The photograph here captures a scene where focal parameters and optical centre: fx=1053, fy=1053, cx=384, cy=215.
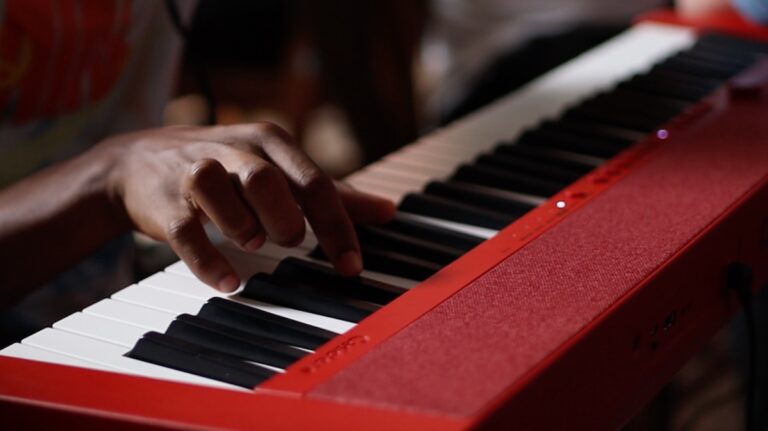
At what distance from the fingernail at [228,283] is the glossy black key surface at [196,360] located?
0.08 m

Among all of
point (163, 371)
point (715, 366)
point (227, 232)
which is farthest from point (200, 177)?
point (715, 366)

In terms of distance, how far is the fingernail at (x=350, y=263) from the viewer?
81 centimetres

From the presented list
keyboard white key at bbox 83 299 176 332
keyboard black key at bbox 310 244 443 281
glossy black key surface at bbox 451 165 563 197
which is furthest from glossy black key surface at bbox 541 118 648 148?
keyboard white key at bbox 83 299 176 332

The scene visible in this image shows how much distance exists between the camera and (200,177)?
30.3 inches

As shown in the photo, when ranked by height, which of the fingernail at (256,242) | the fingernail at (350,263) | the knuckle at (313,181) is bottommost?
the fingernail at (350,263)

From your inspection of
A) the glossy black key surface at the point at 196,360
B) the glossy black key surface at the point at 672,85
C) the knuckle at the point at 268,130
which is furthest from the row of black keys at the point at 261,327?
the glossy black key surface at the point at 672,85

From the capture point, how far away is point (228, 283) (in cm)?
78

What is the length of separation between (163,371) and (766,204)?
55cm

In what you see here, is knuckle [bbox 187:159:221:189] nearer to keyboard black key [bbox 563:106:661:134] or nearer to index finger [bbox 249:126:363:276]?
index finger [bbox 249:126:363:276]

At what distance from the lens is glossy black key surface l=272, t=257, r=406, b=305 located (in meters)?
0.78

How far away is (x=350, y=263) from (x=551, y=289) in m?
0.17

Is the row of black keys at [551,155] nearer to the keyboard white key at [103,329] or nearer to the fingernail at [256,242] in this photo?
the fingernail at [256,242]

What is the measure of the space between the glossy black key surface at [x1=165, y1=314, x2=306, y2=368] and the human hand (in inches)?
2.4

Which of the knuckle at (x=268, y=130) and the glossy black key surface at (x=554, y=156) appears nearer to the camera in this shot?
the knuckle at (x=268, y=130)
